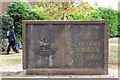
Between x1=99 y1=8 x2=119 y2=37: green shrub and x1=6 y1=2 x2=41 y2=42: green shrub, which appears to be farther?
x1=99 y1=8 x2=119 y2=37: green shrub

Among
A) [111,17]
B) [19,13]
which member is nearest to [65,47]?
[19,13]

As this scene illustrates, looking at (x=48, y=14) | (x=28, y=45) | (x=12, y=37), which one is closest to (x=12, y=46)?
(x=12, y=37)

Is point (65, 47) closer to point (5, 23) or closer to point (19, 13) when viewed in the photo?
point (5, 23)

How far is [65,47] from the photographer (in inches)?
444

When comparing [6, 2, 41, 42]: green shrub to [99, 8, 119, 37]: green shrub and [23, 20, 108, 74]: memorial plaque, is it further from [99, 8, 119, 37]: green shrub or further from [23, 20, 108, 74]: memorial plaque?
[23, 20, 108, 74]: memorial plaque

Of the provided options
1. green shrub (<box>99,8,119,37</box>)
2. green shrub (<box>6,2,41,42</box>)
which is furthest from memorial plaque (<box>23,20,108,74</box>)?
green shrub (<box>99,8,119,37</box>)

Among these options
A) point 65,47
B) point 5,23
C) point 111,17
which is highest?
point 111,17

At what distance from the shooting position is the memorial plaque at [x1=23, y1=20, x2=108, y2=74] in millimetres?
11281

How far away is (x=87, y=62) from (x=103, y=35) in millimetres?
928

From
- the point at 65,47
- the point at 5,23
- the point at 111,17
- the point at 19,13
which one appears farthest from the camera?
the point at 111,17

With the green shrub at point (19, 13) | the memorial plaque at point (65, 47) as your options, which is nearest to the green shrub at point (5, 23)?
the green shrub at point (19, 13)

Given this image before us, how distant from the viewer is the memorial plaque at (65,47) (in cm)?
1128

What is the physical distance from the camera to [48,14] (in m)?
20.7

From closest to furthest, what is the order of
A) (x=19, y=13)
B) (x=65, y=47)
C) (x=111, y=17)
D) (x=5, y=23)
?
(x=65, y=47)
(x=5, y=23)
(x=19, y=13)
(x=111, y=17)
